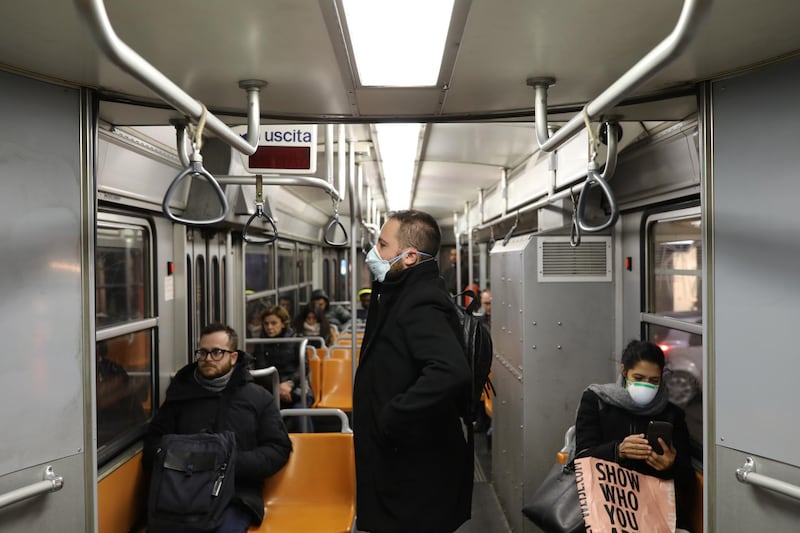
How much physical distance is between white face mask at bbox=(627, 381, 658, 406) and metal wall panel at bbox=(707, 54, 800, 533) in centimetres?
70

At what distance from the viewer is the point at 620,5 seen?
1472 mm

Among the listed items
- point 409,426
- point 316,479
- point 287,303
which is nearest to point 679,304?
point 409,426

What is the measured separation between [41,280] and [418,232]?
1307 mm

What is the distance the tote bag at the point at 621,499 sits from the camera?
8.14 feet

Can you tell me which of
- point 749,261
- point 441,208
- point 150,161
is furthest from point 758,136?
point 441,208

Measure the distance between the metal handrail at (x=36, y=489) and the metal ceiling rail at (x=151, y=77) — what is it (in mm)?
1267

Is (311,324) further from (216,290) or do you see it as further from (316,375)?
(216,290)

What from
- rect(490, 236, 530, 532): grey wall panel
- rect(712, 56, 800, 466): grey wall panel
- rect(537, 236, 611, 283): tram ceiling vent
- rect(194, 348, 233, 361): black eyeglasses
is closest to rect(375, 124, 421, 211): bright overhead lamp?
rect(490, 236, 530, 532): grey wall panel

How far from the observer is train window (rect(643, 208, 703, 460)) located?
9.32 ft

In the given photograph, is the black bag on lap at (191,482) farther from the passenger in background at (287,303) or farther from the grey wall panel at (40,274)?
the passenger in background at (287,303)

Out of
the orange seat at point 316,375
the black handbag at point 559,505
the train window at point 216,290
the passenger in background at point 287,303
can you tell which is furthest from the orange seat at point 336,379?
the black handbag at point 559,505

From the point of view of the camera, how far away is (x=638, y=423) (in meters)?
2.76

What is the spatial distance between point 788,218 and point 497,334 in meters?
3.09

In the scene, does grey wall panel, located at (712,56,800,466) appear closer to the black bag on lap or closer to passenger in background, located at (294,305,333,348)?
the black bag on lap
